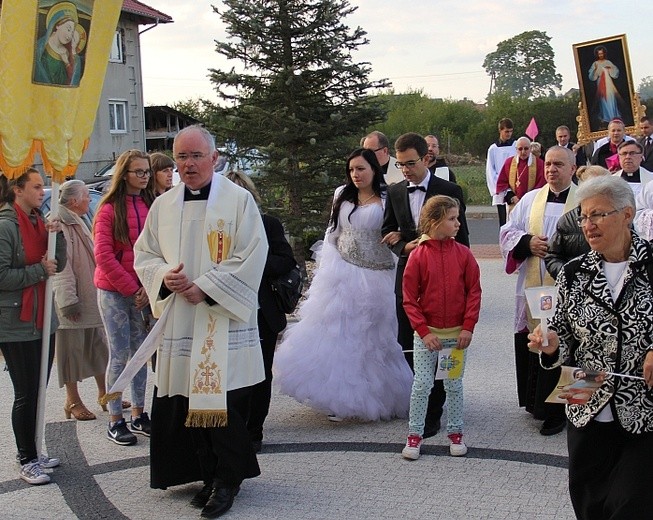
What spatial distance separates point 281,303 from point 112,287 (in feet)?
3.99

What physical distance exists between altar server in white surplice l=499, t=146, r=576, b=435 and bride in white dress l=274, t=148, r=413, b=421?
0.88m

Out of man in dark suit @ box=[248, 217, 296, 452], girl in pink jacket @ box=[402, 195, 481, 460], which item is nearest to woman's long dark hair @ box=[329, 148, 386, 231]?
man in dark suit @ box=[248, 217, 296, 452]

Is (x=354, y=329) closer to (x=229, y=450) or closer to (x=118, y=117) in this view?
(x=229, y=450)

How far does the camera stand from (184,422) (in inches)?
203

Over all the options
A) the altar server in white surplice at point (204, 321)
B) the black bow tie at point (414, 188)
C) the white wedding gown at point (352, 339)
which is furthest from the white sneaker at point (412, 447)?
the black bow tie at point (414, 188)

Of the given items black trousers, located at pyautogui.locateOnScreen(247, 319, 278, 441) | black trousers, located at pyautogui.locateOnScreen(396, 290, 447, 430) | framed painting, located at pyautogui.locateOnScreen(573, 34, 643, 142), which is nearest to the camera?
black trousers, located at pyautogui.locateOnScreen(247, 319, 278, 441)

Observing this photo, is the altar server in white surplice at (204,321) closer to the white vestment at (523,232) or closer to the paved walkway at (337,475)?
the paved walkway at (337,475)

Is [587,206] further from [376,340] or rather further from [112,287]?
[112,287]

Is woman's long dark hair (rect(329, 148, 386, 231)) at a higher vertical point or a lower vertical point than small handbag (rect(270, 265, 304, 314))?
higher

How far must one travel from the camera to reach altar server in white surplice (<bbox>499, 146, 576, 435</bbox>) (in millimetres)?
6297

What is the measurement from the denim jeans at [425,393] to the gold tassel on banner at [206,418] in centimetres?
153

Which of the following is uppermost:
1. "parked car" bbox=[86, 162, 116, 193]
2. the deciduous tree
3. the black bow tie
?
the deciduous tree

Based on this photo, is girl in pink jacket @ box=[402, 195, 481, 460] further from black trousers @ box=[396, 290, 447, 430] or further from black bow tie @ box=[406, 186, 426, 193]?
black bow tie @ box=[406, 186, 426, 193]

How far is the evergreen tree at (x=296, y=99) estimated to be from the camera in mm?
13266
